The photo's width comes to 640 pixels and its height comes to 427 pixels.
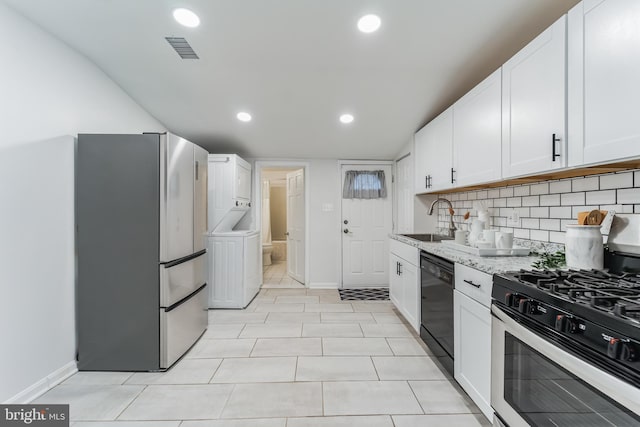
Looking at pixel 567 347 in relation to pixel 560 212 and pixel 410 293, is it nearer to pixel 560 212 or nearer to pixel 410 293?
pixel 560 212

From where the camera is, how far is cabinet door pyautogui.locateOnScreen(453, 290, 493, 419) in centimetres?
159

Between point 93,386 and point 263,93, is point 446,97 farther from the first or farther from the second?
point 93,386

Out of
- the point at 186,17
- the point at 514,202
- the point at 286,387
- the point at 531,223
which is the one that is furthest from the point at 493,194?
the point at 186,17

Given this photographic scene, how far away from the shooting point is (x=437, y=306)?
2252 millimetres

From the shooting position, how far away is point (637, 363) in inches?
30.8

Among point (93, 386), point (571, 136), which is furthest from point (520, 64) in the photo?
point (93, 386)

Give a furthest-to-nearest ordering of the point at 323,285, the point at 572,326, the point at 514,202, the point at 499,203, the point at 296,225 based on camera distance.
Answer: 1. the point at 296,225
2. the point at 323,285
3. the point at 499,203
4. the point at 514,202
5. the point at 572,326

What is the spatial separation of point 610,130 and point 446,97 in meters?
Result: 1.95

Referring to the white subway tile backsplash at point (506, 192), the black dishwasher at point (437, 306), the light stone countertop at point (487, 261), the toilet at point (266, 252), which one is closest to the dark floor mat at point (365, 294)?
the black dishwasher at point (437, 306)

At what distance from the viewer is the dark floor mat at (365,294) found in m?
4.14

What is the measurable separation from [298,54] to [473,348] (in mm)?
2522

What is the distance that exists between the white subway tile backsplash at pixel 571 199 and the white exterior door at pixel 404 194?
6.49ft

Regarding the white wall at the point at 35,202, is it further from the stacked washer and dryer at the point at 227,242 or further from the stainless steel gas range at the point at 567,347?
the stainless steel gas range at the point at 567,347

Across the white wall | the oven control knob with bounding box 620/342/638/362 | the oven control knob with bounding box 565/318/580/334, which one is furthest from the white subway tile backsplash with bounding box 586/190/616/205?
the white wall
